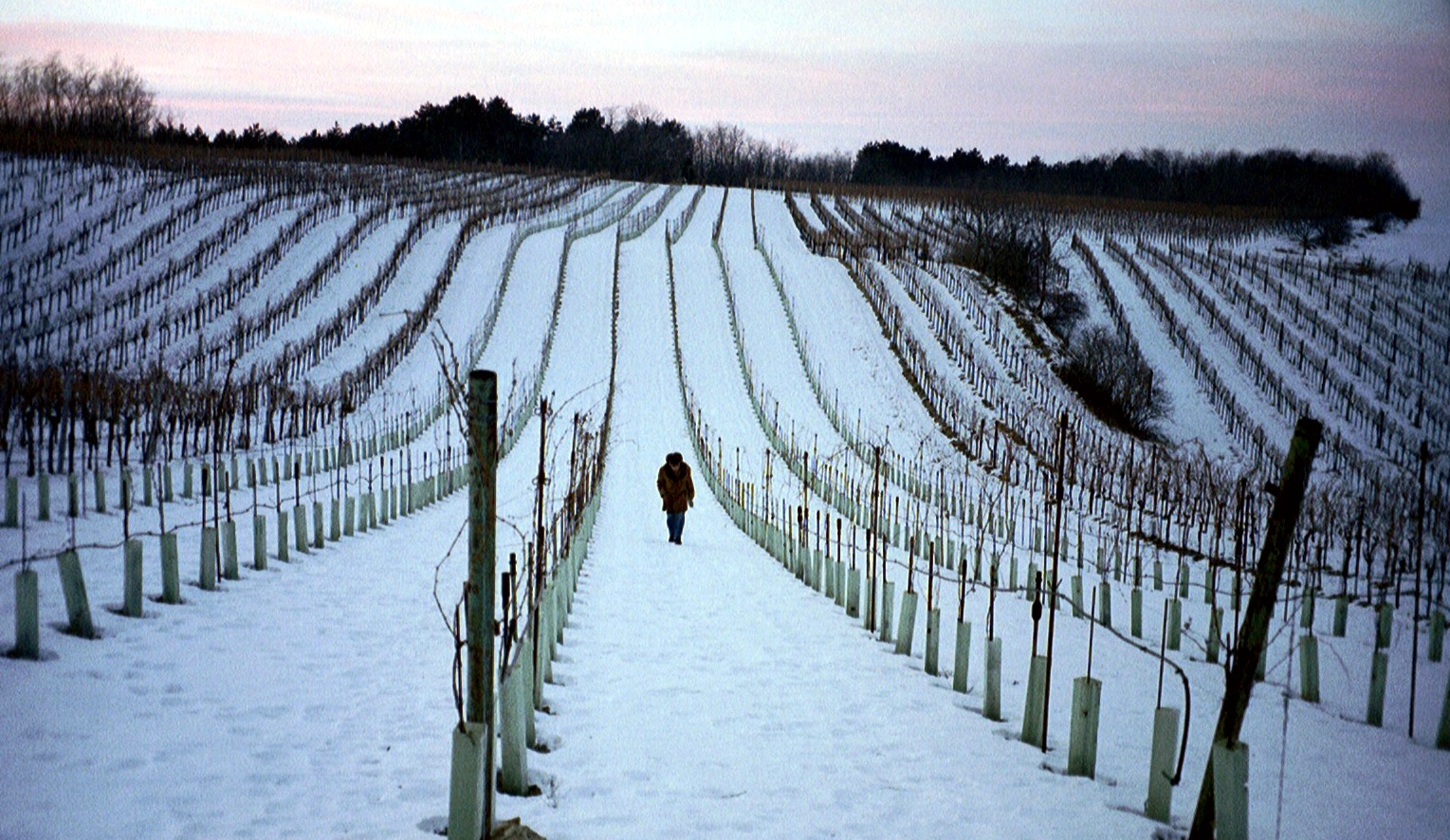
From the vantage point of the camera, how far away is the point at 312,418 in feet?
75.3

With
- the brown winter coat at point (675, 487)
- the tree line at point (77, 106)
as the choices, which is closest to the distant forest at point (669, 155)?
the tree line at point (77, 106)

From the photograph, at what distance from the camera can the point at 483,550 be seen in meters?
4.34

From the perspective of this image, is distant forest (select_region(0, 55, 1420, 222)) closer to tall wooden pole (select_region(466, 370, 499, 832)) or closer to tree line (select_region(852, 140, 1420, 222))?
tree line (select_region(852, 140, 1420, 222))

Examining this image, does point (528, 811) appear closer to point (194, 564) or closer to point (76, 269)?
point (194, 564)

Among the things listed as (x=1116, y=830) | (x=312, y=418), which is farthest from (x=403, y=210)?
(x=1116, y=830)

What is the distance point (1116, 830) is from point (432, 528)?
11206 mm

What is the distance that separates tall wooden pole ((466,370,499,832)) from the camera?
425cm

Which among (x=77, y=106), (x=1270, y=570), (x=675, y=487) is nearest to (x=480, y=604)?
(x=1270, y=570)

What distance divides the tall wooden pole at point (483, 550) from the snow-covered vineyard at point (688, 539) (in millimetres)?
528

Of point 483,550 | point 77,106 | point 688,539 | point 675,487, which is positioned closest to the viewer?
point 483,550

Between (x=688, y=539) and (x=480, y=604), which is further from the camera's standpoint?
(x=688, y=539)

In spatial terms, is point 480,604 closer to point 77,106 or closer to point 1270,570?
point 1270,570

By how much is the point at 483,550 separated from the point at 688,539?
1120 centimetres

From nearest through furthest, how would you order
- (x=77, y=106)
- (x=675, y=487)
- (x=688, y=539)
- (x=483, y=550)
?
(x=483, y=550) → (x=675, y=487) → (x=688, y=539) → (x=77, y=106)
